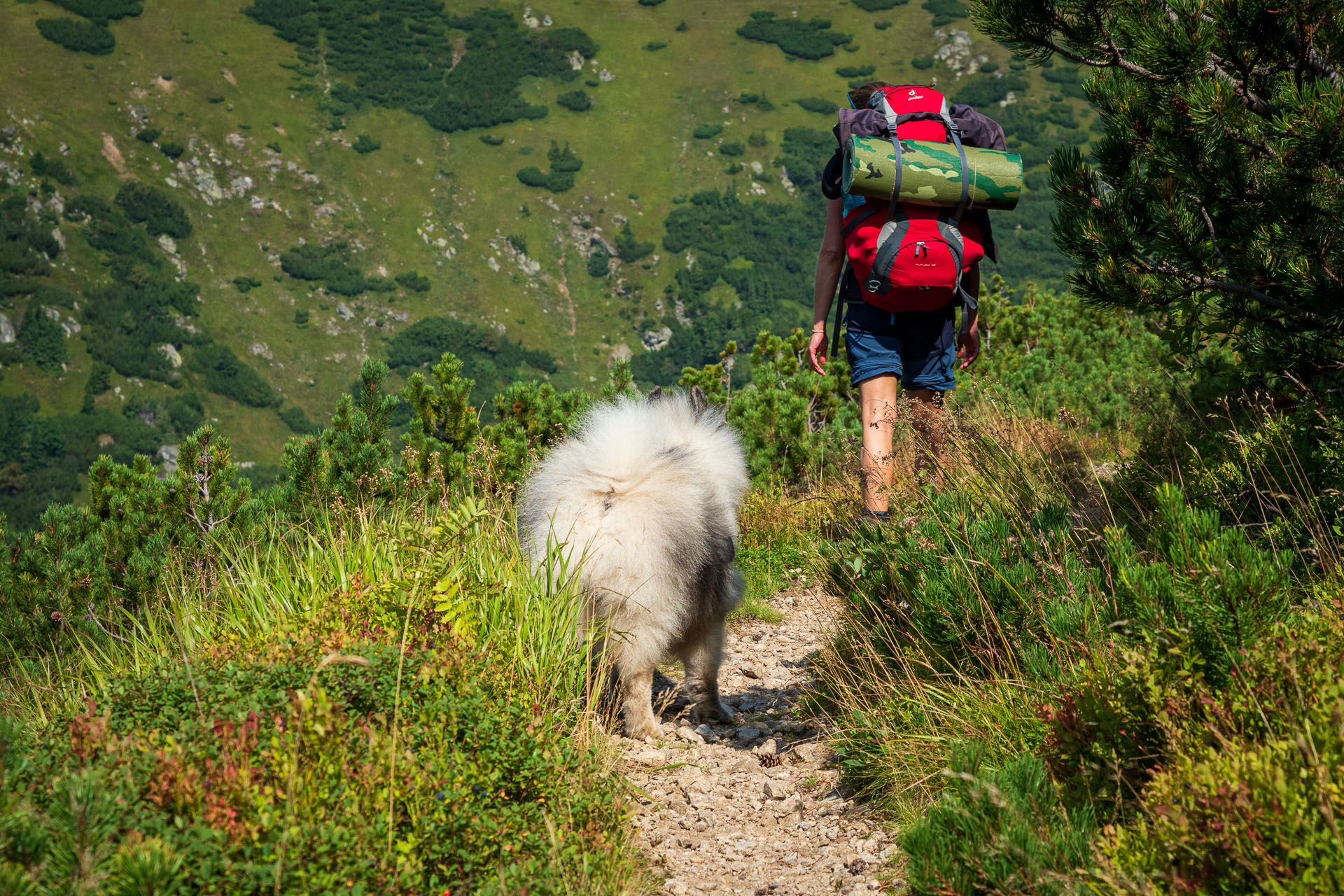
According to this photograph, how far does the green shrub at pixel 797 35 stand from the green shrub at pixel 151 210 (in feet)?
317

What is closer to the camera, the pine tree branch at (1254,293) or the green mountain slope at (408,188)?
the pine tree branch at (1254,293)

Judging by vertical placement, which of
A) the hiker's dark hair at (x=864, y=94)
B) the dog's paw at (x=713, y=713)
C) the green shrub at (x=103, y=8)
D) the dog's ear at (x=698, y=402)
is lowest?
the green shrub at (x=103, y=8)

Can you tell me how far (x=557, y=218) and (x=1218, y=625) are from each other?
13039cm

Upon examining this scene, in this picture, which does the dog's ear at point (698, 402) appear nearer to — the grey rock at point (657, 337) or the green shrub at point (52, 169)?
the grey rock at point (657, 337)

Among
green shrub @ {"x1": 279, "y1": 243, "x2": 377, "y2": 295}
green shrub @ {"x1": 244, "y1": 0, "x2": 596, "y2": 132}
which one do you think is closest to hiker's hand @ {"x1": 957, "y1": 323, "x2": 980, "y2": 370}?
green shrub @ {"x1": 279, "y1": 243, "x2": 377, "y2": 295}

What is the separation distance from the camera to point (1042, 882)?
211 cm

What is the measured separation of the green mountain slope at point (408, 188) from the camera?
91688 millimetres

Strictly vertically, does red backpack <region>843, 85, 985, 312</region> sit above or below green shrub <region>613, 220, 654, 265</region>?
above

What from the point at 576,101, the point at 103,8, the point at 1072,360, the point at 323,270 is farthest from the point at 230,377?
the point at 1072,360

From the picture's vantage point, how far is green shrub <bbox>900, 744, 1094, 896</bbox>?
2150 millimetres

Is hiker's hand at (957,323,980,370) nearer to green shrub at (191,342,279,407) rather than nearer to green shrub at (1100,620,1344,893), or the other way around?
green shrub at (1100,620,1344,893)

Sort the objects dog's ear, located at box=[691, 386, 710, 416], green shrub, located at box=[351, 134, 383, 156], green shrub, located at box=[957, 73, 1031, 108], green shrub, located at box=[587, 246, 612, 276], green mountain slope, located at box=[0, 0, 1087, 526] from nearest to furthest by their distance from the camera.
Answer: dog's ear, located at box=[691, 386, 710, 416] < green mountain slope, located at box=[0, 0, 1087, 526] < green shrub, located at box=[587, 246, 612, 276] < green shrub, located at box=[351, 134, 383, 156] < green shrub, located at box=[957, 73, 1031, 108]

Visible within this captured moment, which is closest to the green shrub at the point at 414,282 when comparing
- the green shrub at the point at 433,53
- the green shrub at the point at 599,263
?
the green shrub at the point at 599,263

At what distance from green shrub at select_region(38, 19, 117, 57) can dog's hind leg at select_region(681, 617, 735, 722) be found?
151 meters
